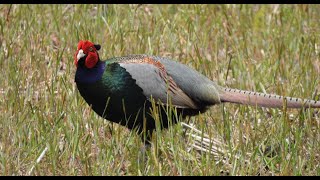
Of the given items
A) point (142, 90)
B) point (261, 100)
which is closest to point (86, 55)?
point (142, 90)

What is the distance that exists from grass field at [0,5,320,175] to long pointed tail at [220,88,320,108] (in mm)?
99

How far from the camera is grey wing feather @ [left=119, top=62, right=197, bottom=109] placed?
6.70 metres

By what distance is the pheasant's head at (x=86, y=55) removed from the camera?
660 centimetres

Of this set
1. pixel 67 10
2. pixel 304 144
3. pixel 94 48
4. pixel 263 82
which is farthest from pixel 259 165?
pixel 67 10

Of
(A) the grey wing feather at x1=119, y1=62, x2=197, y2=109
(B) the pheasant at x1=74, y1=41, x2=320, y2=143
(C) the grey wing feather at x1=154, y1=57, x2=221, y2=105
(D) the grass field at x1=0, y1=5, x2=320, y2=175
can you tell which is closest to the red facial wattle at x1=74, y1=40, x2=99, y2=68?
(B) the pheasant at x1=74, y1=41, x2=320, y2=143

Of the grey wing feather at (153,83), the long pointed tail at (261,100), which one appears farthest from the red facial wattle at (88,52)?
the long pointed tail at (261,100)

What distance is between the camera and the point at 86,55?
21.7ft

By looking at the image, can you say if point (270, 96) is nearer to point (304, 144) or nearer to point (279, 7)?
point (304, 144)

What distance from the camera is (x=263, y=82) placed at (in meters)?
8.00

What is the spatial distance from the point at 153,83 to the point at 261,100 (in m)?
0.78

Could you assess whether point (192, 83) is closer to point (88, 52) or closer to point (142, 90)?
point (142, 90)

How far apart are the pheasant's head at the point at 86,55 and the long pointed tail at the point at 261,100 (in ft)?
3.27

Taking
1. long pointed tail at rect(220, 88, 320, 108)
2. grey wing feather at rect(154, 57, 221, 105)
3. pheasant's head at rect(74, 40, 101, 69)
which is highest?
pheasant's head at rect(74, 40, 101, 69)

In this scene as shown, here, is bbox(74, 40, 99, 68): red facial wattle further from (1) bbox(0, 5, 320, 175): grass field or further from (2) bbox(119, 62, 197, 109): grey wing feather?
(1) bbox(0, 5, 320, 175): grass field
